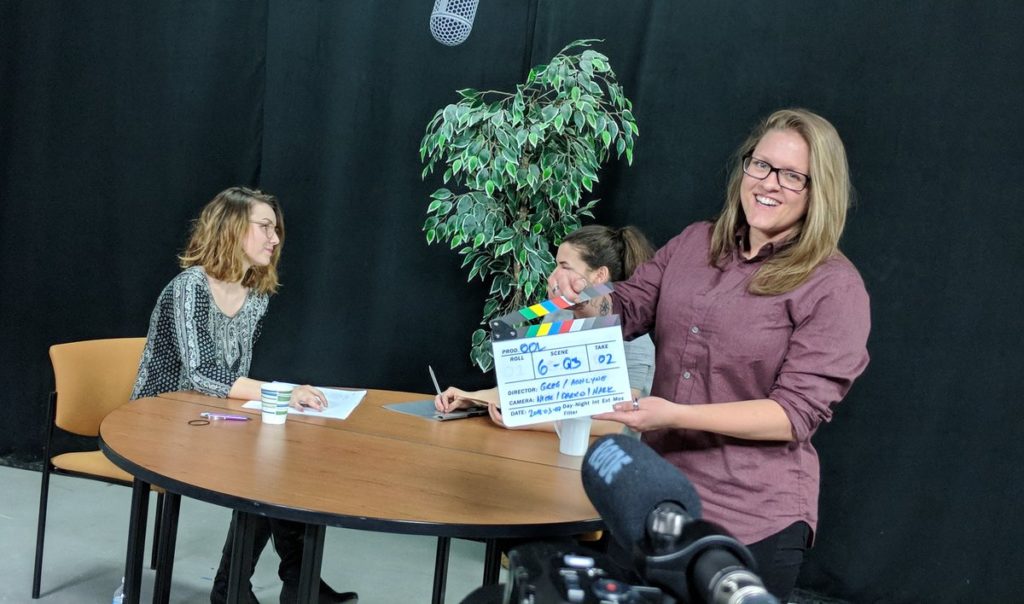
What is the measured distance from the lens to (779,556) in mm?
1711

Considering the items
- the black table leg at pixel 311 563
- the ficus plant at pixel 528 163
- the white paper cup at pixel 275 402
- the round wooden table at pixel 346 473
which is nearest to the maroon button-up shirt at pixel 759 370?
the round wooden table at pixel 346 473

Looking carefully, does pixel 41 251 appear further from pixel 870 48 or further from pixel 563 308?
pixel 870 48

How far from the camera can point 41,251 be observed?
15.0ft

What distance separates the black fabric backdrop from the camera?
3480 millimetres

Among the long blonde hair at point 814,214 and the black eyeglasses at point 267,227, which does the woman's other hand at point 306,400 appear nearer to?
the black eyeglasses at point 267,227

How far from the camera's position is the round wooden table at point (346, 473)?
172 cm

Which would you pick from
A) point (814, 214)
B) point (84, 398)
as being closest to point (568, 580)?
point (814, 214)

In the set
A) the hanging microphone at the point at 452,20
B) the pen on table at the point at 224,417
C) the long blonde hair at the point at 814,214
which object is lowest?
the pen on table at the point at 224,417

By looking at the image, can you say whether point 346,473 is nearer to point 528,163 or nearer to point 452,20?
point 528,163

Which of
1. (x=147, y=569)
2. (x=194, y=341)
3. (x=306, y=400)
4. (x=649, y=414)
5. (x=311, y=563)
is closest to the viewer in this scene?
(x=649, y=414)

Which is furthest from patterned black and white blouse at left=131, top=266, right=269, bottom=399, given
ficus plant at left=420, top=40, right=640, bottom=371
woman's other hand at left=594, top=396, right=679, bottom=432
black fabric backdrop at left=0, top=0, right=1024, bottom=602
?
woman's other hand at left=594, top=396, right=679, bottom=432

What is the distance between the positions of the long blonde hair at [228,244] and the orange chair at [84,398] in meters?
0.46

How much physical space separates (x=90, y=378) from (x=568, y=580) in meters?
2.81

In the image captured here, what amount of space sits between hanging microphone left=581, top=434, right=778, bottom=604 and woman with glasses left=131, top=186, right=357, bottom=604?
1.86 meters
